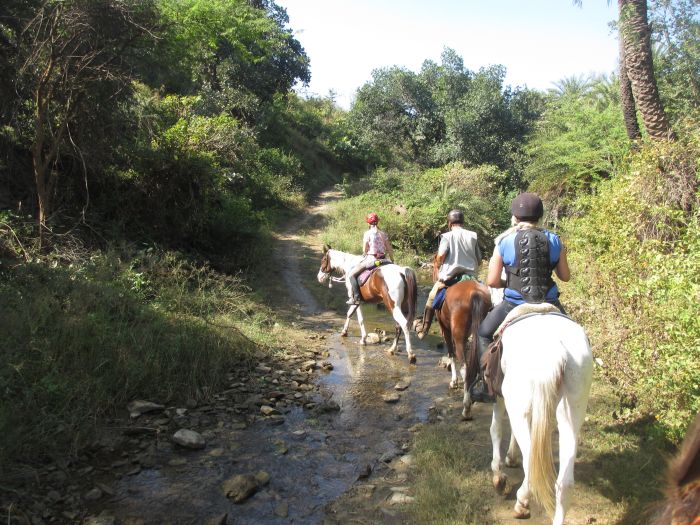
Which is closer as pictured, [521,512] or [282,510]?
[521,512]

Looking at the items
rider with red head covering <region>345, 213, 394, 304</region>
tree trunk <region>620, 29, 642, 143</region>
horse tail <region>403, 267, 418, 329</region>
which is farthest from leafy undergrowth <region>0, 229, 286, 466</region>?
tree trunk <region>620, 29, 642, 143</region>

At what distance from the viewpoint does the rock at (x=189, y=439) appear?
5.10 meters

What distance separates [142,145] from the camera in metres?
10.5

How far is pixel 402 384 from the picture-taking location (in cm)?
714

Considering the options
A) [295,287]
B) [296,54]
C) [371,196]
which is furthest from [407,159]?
[295,287]

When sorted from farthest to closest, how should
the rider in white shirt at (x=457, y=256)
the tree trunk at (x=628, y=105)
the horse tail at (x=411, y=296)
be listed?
the tree trunk at (x=628, y=105)
the horse tail at (x=411, y=296)
the rider in white shirt at (x=457, y=256)

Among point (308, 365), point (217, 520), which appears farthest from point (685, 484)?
point (308, 365)

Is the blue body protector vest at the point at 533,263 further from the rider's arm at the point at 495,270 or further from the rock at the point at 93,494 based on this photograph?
the rock at the point at 93,494

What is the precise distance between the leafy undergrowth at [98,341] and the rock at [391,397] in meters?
2.27

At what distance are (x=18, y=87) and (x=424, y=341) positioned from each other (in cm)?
891

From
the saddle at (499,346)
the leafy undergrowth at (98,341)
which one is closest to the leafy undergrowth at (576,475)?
the saddle at (499,346)

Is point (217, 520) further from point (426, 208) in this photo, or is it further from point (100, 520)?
point (426, 208)

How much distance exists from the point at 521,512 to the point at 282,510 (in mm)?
2040

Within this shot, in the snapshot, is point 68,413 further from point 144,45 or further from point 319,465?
point 144,45
